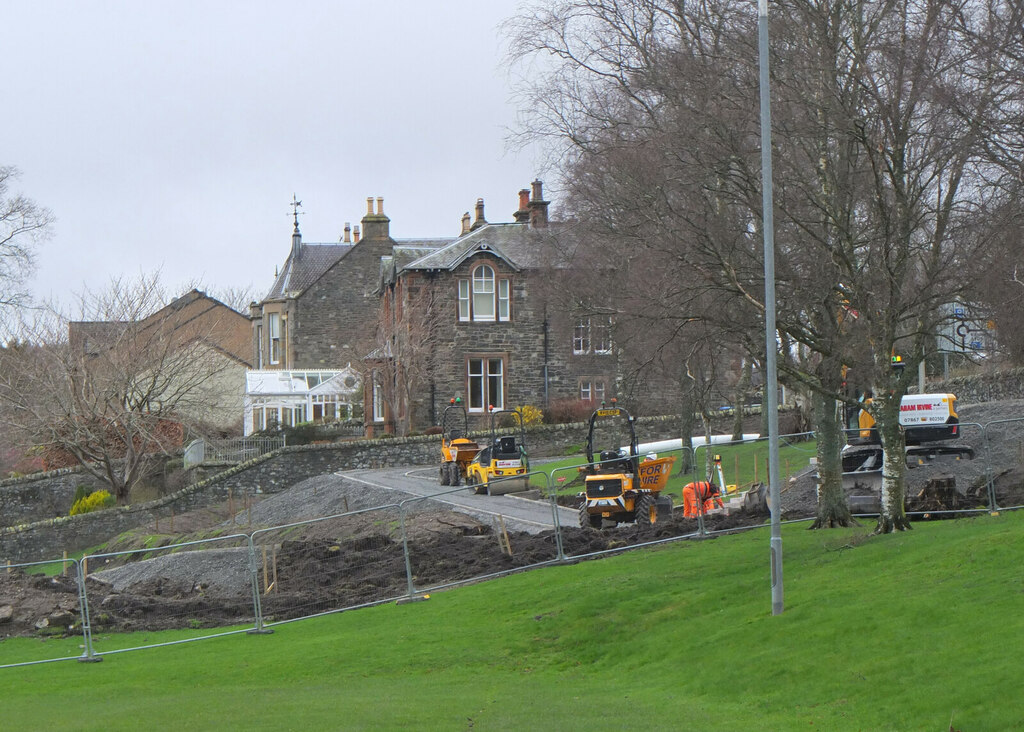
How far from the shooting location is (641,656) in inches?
559

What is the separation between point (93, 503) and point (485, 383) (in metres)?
17.2

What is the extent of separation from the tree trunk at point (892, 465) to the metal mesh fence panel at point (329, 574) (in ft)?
25.6

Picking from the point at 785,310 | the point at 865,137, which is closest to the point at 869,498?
the point at 785,310

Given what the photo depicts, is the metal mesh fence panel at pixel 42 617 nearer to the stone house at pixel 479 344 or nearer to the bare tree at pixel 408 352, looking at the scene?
the bare tree at pixel 408 352

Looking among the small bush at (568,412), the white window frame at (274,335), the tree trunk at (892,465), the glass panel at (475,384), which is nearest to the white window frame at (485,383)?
the glass panel at (475,384)

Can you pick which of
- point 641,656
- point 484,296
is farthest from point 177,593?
point 484,296

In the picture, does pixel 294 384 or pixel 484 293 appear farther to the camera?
pixel 294 384

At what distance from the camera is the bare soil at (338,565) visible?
2023cm

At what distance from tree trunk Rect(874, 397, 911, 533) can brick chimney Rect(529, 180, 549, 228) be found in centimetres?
3446

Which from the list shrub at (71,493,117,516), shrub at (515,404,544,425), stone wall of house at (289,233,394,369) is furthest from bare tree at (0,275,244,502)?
stone wall of house at (289,233,394,369)

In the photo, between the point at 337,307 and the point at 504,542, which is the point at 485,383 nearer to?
the point at 337,307

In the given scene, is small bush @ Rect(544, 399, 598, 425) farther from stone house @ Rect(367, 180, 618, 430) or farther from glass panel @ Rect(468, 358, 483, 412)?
glass panel @ Rect(468, 358, 483, 412)

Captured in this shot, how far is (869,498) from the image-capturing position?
23.5 metres

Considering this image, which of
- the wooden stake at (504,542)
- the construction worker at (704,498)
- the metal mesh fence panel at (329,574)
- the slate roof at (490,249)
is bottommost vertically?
the metal mesh fence panel at (329,574)
